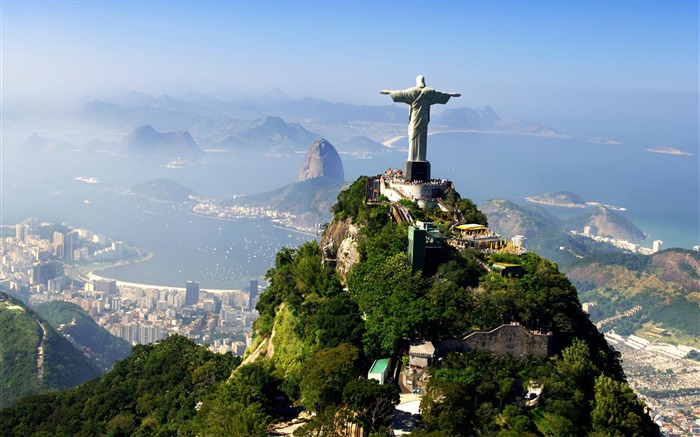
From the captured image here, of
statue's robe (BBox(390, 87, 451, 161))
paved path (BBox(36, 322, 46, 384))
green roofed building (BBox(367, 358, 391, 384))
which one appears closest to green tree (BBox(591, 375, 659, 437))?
green roofed building (BBox(367, 358, 391, 384))

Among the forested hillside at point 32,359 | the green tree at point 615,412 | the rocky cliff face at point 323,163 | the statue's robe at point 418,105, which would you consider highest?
the statue's robe at point 418,105

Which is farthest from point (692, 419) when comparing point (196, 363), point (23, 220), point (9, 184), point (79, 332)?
point (9, 184)

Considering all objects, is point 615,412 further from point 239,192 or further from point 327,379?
point 239,192

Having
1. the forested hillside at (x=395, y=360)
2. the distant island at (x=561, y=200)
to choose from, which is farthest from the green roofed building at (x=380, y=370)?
the distant island at (x=561, y=200)

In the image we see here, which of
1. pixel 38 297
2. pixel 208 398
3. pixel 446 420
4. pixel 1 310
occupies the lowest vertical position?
pixel 38 297

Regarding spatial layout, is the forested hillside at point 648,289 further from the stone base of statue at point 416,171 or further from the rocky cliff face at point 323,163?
the rocky cliff face at point 323,163

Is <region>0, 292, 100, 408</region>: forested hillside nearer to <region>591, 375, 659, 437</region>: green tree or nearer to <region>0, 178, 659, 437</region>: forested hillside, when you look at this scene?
<region>0, 178, 659, 437</region>: forested hillside

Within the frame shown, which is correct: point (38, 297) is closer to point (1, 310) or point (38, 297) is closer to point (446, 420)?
point (1, 310)
